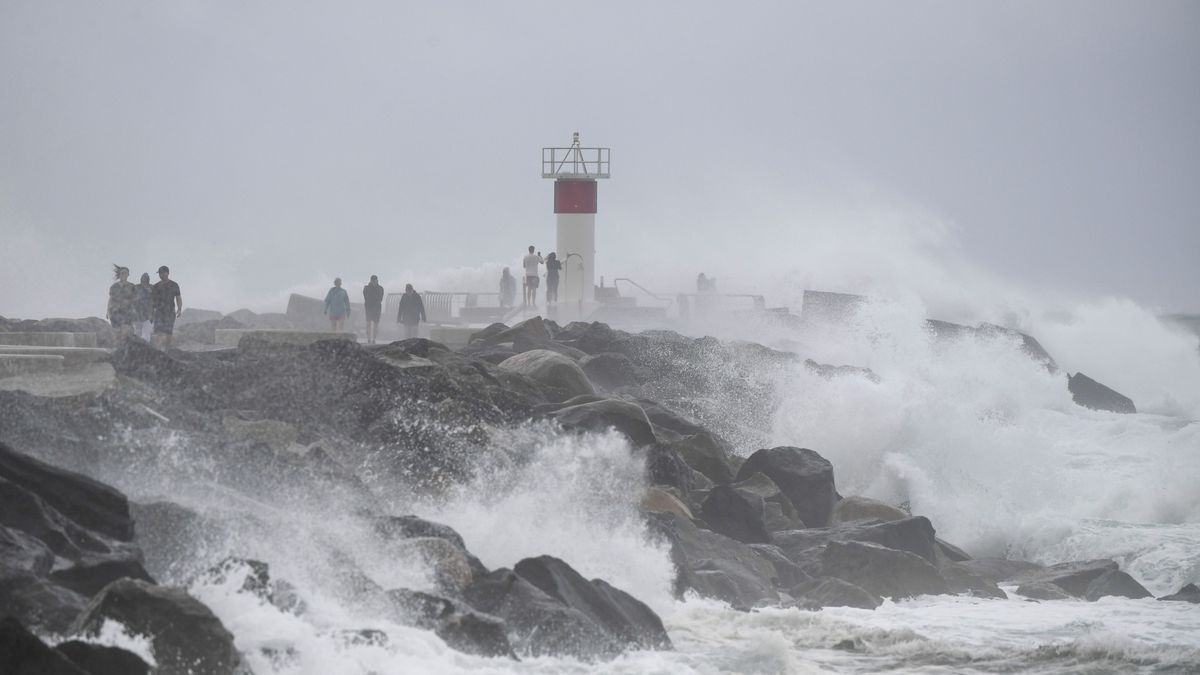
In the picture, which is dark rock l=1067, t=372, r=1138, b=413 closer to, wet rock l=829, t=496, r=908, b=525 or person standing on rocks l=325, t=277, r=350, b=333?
person standing on rocks l=325, t=277, r=350, b=333

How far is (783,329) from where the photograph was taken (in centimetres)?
2520

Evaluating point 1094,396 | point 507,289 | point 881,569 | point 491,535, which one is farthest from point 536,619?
point 507,289

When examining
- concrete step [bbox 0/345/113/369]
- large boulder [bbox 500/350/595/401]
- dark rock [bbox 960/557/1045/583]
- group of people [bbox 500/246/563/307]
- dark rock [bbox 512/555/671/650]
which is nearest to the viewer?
dark rock [bbox 512/555/671/650]

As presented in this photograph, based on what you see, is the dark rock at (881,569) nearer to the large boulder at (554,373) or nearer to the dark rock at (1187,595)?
the dark rock at (1187,595)

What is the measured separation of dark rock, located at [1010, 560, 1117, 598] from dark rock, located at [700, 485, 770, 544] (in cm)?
201

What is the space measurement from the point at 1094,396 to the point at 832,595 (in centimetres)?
1524

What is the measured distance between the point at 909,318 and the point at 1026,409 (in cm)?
336

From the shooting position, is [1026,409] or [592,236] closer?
[1026,409]

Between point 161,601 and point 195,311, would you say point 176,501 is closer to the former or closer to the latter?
point 161,601

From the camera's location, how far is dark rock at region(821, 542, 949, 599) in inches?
366

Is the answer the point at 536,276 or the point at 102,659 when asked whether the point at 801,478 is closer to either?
the point at 102,659

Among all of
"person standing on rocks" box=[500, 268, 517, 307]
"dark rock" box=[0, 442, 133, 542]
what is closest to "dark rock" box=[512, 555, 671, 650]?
"dark rock" box=[0, 442, 133, 542]

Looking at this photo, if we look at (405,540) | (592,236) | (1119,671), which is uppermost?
(592,236)

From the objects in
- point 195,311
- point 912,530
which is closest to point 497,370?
point 912,530
